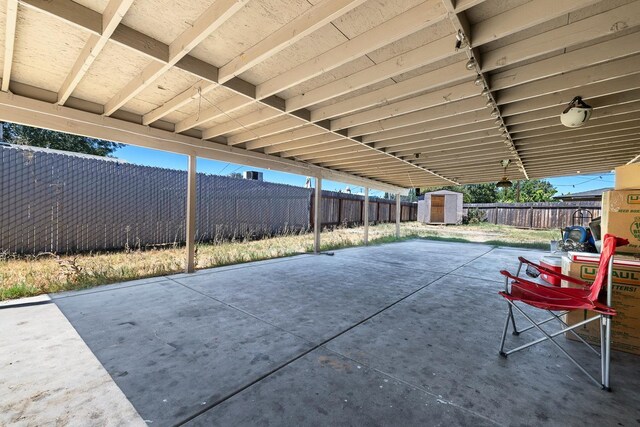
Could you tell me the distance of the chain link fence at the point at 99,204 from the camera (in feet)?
15.3

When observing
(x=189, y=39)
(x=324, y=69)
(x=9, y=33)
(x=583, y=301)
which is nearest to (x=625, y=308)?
(x=583, y=301)

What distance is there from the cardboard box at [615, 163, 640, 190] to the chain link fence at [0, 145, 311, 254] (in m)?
7.72

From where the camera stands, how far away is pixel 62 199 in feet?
16.8

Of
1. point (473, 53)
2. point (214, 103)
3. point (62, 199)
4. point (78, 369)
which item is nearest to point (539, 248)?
point (473, 53)

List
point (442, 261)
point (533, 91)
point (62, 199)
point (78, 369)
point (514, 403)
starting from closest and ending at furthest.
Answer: point (514, 403) → point (78, 369) → point (533, 91) → point (62, 199) → point (442, 261)

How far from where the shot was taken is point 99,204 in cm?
557

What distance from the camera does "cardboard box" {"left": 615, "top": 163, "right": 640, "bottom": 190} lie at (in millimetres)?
2133

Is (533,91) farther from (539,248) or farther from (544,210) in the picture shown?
(544,210)

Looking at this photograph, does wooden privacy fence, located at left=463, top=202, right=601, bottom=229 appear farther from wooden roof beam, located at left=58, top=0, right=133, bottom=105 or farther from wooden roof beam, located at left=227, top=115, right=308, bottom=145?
wooden roof beam, located at left=58, top=0, right=133, bottom=105

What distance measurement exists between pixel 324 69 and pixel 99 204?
19.3 ft

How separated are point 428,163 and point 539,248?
5.20 meters

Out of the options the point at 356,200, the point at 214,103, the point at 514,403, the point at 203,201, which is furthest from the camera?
the point at 356,200

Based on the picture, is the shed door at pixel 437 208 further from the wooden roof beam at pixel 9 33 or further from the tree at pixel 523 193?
the wooden roof beam at pixel 9 33

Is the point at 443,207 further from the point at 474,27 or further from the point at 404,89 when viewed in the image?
the point at 474,27
